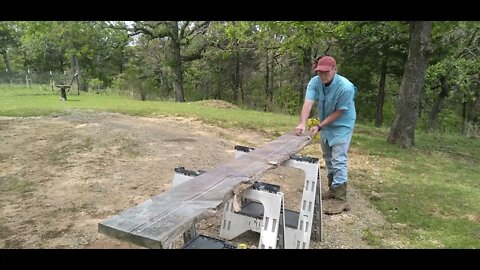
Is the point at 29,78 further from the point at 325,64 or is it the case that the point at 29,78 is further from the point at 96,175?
the point at 325,64

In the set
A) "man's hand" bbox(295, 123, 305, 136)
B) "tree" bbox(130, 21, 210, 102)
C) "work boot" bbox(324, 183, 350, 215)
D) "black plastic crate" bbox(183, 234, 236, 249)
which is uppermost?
"tree" bbox(130, 21, 210, 102)

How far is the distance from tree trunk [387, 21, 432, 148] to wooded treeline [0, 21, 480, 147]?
2cm

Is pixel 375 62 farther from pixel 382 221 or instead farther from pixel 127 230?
pixel 127 230

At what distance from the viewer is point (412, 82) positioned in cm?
875

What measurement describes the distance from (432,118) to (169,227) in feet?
73.9

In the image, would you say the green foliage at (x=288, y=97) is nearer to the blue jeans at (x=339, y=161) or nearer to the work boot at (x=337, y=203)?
the work boot at (x=337, y=203)

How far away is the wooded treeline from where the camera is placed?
390 inches

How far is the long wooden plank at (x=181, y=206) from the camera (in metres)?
1.95

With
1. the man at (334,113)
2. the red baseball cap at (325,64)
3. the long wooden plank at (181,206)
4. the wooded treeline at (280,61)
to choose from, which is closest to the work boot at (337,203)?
the man at (334,113)

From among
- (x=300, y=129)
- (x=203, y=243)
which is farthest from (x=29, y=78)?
(x=203, y=243)

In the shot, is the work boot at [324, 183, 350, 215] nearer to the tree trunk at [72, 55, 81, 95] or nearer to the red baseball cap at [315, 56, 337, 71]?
the red baseball cap at [315, 56, 337, 71]

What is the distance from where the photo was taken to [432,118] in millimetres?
21562

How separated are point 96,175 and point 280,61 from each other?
76.9 feet

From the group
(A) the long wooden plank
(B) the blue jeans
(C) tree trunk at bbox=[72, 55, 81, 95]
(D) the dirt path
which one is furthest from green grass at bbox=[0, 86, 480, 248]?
(C) tree trunk at bbox=[72, 55, 81, 95]
